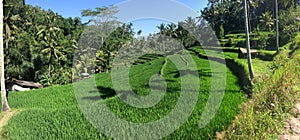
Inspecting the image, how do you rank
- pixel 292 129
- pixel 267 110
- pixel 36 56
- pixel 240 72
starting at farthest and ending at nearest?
1. pixel 36 56
2. pixel 240 72
3. pixel 267 110
4. pixel 292 129

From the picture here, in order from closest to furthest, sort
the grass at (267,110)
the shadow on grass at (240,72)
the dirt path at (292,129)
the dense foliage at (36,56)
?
1. the grass at (267,110)
2. the dirt path at (292,129)
3. the shadow on grass at (240,72)
4. the dense foliage at (36,56)

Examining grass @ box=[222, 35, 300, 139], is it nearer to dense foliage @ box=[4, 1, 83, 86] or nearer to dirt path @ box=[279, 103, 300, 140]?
dirt path @ box=[279, 103, 300, 140]

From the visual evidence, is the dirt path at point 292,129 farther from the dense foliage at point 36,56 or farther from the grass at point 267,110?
the dense foliage at point 36,56

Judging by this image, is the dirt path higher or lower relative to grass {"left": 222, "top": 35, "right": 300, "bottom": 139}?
lower

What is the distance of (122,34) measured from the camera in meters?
45.7

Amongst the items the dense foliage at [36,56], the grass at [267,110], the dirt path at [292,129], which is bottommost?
the dirt path at [292,129]

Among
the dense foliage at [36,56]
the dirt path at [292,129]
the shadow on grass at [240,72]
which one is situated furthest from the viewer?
the dense foliage at [36,56]

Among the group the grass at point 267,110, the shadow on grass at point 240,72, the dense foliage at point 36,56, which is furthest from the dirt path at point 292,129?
the dense foliage at point 36,56

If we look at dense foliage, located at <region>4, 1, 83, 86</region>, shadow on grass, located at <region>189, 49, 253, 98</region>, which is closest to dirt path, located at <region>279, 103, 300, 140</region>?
shadow on grass, located at <region>189, 49, 253, 98</region>

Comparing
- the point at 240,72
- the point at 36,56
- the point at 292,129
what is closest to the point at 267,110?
the point at 292,129

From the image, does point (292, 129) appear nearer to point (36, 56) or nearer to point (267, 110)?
point (267, 110)

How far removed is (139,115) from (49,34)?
72.4 ft

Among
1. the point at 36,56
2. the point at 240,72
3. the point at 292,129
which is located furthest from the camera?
the point at 36,56

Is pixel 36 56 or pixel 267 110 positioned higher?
pixel 36 56
